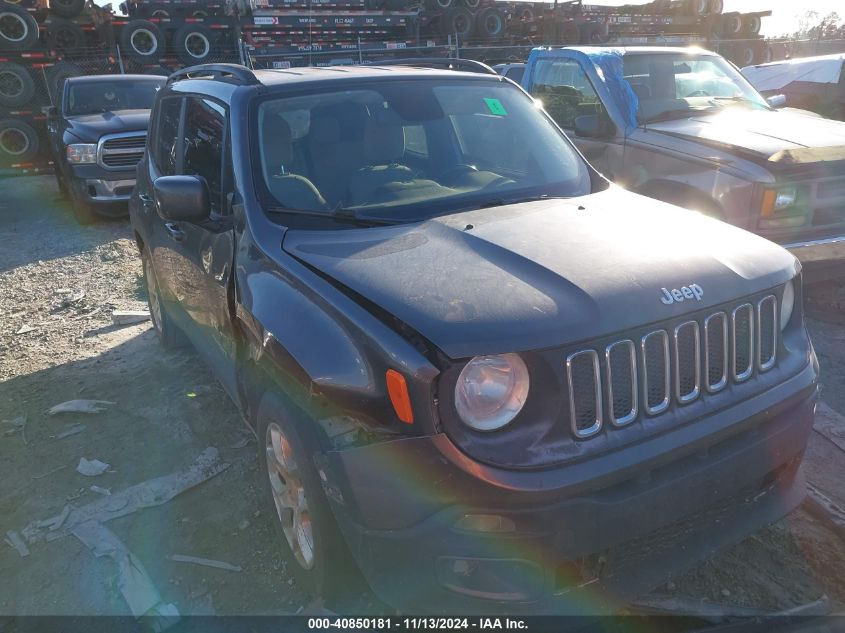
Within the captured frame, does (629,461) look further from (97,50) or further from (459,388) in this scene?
(97,50)

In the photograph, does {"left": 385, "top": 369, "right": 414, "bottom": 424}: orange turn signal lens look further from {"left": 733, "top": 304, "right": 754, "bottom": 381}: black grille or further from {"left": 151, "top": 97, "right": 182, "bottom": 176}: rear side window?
{"left": 151, "top": 97, "right": 182, "bottom": 176}: rear side window

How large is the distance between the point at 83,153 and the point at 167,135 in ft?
18.1

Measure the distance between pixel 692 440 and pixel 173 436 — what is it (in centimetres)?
290

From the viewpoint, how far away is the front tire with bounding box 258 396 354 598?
215cm

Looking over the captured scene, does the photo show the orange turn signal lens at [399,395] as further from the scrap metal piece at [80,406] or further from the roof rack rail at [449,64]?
the scrap metal piece at [80,406]

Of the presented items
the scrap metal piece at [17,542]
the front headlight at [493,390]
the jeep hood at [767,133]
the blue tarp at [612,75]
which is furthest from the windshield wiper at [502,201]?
the blue tarp at [612,75]

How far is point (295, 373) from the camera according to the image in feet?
7.30

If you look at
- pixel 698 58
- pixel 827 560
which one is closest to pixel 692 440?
pixel 827 560

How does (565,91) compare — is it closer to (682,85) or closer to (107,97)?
(682,85)

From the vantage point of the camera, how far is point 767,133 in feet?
15.8

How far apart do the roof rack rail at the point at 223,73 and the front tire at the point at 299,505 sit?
5.49 feet

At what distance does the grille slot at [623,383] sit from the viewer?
1.98 meters

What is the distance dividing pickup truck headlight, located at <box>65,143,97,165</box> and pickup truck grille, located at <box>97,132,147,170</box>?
8cm

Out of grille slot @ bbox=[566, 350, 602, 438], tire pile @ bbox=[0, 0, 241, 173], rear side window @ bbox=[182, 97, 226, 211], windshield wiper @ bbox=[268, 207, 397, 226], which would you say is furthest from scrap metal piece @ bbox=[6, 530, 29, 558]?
tire pile @ bbox=[0, 0, 241, 173]
